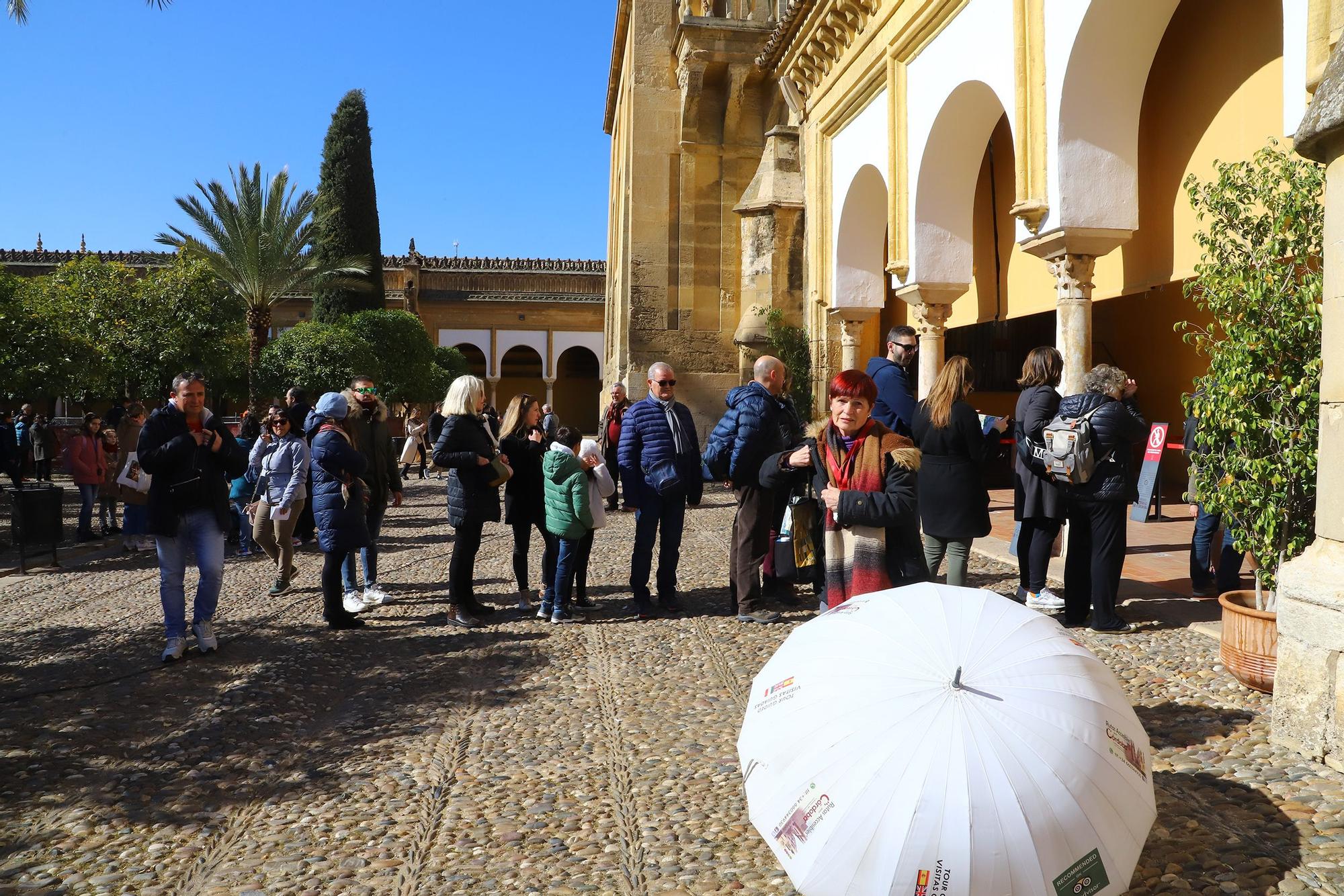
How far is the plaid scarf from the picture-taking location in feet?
13.1

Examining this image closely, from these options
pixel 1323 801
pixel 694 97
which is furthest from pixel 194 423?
pixel 694 97

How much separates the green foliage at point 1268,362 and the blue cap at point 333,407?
16.6 feet

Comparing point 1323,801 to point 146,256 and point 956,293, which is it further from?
point 146,256

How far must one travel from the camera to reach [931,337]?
11188 mm

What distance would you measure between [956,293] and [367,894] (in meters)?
9.67

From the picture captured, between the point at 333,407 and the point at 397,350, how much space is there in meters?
25.1

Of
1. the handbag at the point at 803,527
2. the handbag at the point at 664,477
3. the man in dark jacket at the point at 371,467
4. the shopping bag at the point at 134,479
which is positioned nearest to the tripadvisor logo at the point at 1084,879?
the handbag at the point at 803,527

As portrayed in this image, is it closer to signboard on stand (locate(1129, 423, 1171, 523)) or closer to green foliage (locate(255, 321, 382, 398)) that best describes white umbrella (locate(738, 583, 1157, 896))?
signboard on stand (locate(1129, 423, 1171, 523))

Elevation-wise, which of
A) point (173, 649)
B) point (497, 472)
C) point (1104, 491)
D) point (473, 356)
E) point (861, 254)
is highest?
point (473, 356)

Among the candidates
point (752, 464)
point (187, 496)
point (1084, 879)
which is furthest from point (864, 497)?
point (187, 496)

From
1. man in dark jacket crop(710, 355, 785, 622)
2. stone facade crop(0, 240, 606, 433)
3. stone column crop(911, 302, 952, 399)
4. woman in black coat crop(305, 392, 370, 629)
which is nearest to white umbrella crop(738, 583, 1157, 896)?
man in dark jacket crop(710, 355, 785, 622)

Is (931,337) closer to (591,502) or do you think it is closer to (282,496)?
(591,502)

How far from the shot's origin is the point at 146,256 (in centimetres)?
4228

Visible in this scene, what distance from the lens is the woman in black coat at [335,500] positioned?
20.8ft
